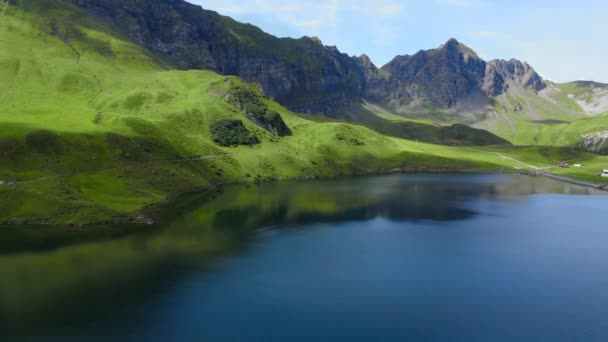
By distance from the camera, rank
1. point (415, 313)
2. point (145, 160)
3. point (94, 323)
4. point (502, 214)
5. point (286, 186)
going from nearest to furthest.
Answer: point (94, 323) < point (415, 313) < point (502, 214) < point (145, 160) < point (286, 186)

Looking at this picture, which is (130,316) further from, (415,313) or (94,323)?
(415,313)

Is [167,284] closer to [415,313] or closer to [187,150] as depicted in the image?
→ [415,313]

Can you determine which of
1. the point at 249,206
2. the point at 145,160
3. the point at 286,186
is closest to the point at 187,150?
the point at 145,160

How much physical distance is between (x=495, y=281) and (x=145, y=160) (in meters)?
130

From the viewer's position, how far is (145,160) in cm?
15975

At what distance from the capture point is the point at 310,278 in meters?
72.8

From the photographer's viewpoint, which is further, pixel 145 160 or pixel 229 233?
pixel 145 160

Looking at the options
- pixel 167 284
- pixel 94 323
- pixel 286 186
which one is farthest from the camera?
pixel 286 186

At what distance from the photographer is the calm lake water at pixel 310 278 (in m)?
54.4

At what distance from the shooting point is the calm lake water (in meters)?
54.4

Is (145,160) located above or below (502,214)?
above

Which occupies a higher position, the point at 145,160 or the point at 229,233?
the point at 145,160

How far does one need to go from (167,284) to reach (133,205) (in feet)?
192

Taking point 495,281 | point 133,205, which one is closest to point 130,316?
point 495,281
